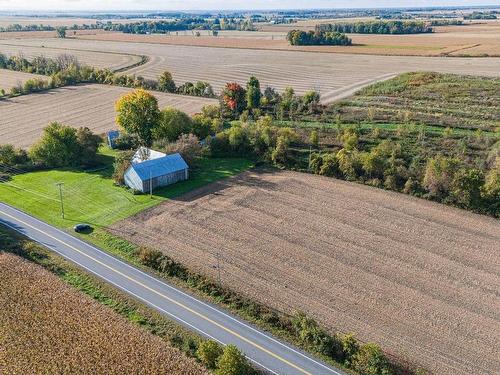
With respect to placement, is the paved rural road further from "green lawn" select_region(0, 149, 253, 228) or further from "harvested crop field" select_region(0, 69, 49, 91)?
"harvested crop field" select_region(0, 69, 49, 91)

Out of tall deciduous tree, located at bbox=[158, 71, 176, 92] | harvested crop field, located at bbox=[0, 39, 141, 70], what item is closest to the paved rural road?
tall deciduous tree, located at bbox=[158, 71, 176, 92]

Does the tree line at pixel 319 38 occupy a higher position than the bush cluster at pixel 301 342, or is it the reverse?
the tree line at pixel 319 38

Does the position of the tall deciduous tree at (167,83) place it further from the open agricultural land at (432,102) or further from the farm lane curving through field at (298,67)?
the open agricultural land at (432,102)

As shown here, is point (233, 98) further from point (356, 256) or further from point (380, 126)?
point (356, 256)

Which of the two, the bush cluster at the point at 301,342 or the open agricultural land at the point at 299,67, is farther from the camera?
the open agricultural land at the point at 299,67

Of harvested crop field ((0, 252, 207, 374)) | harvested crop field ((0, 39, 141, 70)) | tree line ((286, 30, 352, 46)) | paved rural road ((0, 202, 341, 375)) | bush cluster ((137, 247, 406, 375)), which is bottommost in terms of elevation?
harvested crop field ((0, 252, 207, 374))

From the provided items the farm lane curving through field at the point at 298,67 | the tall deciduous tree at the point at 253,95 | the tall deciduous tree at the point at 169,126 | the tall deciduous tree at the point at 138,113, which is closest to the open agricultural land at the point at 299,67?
the farm lane curving through field at the point at 298,67

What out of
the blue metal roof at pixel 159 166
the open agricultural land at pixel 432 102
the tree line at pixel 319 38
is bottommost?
the blue metal roof at pixel 159 166
